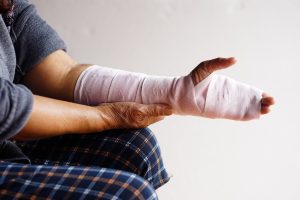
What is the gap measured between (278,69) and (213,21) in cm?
24

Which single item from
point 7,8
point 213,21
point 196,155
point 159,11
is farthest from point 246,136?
Answer: point 7,8

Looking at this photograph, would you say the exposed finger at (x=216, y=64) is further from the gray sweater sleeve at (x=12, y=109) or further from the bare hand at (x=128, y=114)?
the gray sweater sleeve at (x=12, y=109)

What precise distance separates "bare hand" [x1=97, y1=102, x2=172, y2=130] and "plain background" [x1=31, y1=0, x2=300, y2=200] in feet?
1.47

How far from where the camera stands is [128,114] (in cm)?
75

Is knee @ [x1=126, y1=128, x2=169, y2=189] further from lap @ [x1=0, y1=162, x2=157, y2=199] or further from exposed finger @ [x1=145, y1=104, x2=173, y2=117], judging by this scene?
lap @ [x1=0, y1=162, x2=157, y2=199]

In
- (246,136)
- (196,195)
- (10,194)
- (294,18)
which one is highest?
(294,18)

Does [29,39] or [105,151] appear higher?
[29,39]

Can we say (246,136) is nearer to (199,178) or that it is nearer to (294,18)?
(199,178)

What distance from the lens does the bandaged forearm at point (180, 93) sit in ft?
2.60

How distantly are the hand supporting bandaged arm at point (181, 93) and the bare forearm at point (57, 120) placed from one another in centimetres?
11

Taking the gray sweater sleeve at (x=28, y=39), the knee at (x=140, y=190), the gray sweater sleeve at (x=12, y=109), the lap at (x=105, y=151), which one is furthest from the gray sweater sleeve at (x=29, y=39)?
the knee at (x=140, y=190)

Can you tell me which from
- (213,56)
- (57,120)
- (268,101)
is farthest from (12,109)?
(213,56)

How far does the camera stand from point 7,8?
728 millimetres

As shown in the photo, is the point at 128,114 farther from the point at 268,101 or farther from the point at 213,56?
the point at 213,56
